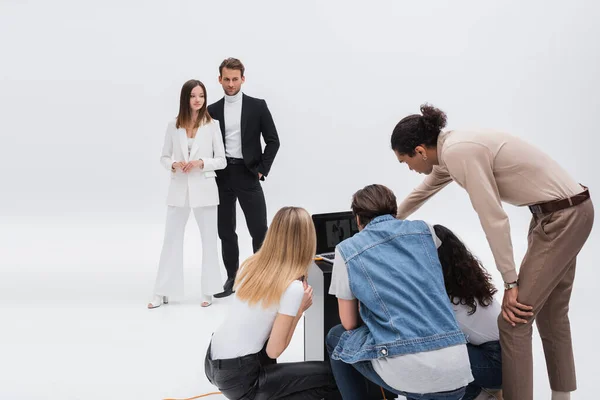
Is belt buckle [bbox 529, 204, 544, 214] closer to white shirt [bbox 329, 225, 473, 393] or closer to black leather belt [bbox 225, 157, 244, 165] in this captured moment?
white shirt [bbox 329, 225, 473, 393]

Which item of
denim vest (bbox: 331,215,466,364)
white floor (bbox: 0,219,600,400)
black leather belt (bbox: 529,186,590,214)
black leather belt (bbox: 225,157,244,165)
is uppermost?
black leather belt (bbox: 225,157,244,165)

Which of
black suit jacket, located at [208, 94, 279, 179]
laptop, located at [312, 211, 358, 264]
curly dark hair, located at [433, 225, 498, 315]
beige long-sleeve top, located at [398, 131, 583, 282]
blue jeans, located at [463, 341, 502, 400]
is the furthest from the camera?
black suit jacket, located at [208, 94, 279, 179]

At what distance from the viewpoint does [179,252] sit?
4.80 m

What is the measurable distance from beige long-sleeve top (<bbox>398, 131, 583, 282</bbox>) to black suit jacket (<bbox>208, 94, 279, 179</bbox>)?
2.38m

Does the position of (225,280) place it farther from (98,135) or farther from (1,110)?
(1,110)

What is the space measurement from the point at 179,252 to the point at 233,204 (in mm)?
558

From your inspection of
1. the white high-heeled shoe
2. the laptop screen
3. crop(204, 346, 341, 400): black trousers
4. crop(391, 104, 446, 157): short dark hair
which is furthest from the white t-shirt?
the white high-heeled shoe

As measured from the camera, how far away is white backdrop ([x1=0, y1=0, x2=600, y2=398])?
7254 mm

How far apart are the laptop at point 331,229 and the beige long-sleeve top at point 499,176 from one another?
34.6 inches

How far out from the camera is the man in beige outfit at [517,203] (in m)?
2.59

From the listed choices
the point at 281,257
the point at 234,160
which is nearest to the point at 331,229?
the point at 281,257

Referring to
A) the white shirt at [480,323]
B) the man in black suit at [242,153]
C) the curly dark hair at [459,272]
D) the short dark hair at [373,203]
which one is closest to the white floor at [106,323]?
the man in black suit at [242,153]

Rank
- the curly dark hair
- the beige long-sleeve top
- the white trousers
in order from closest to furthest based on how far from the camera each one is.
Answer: the beige long-sleeve top < the curly dark hair < the white trousers

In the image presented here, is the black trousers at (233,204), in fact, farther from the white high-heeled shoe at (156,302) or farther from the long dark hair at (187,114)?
the white high-heeled shoe at (156,302)
